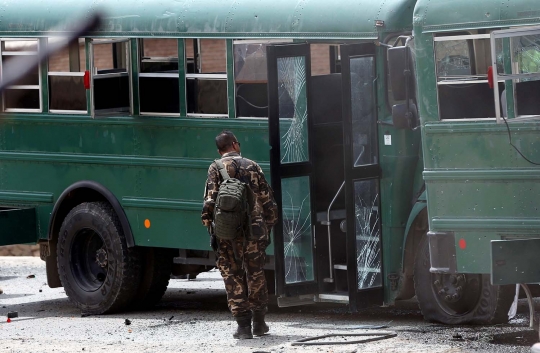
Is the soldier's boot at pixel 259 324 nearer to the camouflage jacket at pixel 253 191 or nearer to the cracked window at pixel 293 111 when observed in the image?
the camouflage jacket at pixel 253 191

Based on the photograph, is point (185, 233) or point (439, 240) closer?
point (439, 240)

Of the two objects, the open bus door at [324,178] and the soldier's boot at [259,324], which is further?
the open bus door at [324,178]

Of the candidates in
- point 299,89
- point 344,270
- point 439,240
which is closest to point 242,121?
point 299,89

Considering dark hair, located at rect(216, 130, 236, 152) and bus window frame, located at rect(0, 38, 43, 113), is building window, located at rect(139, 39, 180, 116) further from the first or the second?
dark hair, located at rect(216, 130, 236, 152)

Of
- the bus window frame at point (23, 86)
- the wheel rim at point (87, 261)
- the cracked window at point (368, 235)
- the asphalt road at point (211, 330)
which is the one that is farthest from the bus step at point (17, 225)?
the cracked window at point (368, 235)

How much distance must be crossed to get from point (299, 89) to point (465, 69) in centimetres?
165

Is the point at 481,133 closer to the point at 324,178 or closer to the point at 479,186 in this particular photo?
the point at 479,186

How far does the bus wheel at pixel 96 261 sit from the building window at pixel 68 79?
92 cm

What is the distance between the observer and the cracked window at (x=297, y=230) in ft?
36.4

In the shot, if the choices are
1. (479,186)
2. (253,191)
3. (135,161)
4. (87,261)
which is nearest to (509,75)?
(479,186)

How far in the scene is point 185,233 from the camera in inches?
478

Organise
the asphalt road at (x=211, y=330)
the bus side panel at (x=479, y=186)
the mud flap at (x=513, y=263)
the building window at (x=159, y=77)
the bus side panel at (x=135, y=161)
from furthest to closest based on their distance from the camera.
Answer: the building window at (x=159, y=77)
the bus side panel at (x=135, y=161)
the asphalt road at (x=211, y=330)
the bus side panel at (x=479, y=186)
the mud flap at (x=513, y=263)

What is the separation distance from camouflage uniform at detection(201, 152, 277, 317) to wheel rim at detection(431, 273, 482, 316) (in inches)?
53.4

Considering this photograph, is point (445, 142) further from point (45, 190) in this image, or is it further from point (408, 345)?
point (45, 190)
